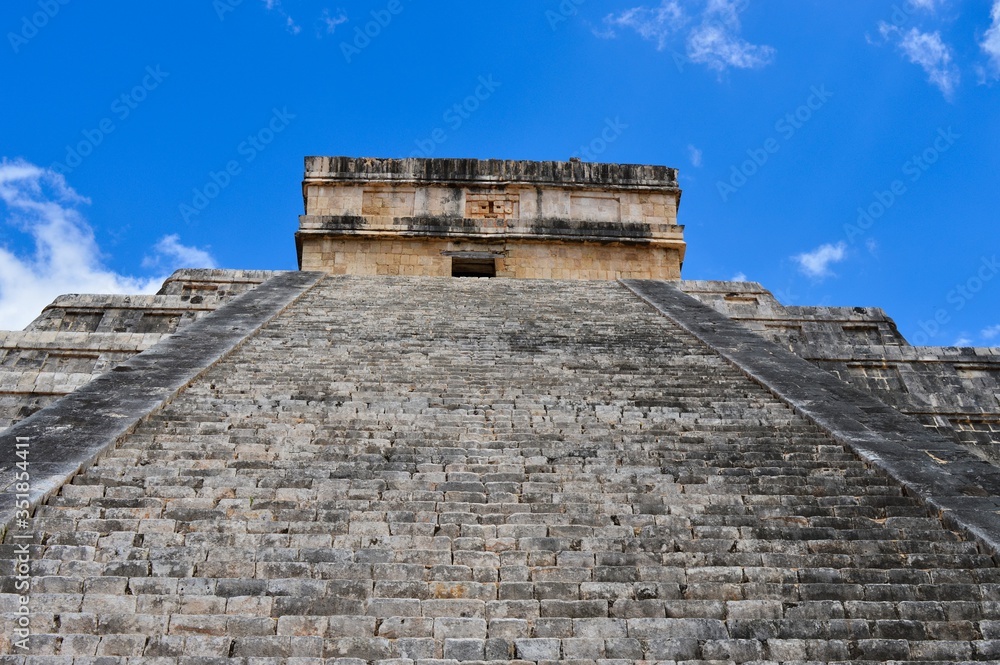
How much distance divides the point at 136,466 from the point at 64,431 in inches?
30.2

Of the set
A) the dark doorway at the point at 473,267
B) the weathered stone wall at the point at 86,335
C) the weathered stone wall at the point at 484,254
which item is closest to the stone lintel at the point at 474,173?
the weathered stone wall at the point at 484,254

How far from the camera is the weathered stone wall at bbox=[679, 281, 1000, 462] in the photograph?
8250 mm

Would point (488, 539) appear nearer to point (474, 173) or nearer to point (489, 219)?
point (489, 219)

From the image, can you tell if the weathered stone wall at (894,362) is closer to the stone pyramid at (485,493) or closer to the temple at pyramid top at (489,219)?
the stone pyramid at (485,493)

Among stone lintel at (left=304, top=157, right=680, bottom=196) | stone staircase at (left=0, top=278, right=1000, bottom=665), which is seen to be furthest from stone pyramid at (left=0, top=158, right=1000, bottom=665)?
stone lintel at (left=304, top=157, right=680, bottom=196)

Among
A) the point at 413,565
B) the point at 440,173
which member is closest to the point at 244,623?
the point at 413,565

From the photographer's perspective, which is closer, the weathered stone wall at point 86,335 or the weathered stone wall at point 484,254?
the weathered stone wall at point 86,335

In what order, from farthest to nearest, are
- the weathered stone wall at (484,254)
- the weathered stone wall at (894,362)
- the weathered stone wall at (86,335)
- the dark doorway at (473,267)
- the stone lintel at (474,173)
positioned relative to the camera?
the stone lintel at (474,173)
the dark doorway at (473,267)
the weathered stone wall at (484,254)
the weathered stone wall at (894,362)
the weathered stone wall at (86,335)

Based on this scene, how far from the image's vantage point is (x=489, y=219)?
14.8 metres

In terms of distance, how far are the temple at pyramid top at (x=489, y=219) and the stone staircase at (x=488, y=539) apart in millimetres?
7822

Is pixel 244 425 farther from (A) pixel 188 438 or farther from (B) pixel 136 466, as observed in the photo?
(B) pixel 136 466

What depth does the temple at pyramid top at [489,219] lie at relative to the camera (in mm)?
Result: 14469

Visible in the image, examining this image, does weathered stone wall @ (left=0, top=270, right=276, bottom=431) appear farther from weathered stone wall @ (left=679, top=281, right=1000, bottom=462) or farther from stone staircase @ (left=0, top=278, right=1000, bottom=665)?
weathered stone wall @ (left=679, top=281, right=1000, bottom=462)

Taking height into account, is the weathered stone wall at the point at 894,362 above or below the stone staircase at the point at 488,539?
above
